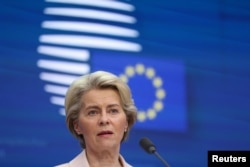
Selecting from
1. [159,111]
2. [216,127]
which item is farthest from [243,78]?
[159,111]

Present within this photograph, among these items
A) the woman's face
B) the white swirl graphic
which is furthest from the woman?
the white swirl graphic

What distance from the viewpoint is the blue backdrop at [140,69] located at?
3732mm

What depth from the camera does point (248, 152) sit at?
12.7ft

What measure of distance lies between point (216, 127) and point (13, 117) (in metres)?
1.42

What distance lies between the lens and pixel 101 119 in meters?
2.24

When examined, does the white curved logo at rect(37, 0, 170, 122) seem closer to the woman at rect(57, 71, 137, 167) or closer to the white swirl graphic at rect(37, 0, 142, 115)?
the white swirl graphic at rect(37, 0, 142, 115)

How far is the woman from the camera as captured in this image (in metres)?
2.25

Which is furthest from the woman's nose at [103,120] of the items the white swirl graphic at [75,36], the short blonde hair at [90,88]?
the white swirl graphic at [75,36]

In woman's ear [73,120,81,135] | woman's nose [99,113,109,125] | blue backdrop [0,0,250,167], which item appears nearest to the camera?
woman's nose [99,113,109,125]

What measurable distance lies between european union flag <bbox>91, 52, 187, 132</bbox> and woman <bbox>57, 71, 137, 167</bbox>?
4.76 ft

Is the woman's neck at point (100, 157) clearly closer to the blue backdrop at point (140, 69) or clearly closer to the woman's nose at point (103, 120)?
the woman's nose at point (103, 120)

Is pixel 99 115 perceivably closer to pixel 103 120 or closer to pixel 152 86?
pixel 103 120

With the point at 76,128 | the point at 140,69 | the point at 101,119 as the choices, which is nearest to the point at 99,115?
the point at 101,119

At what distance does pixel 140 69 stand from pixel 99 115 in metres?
1.57
